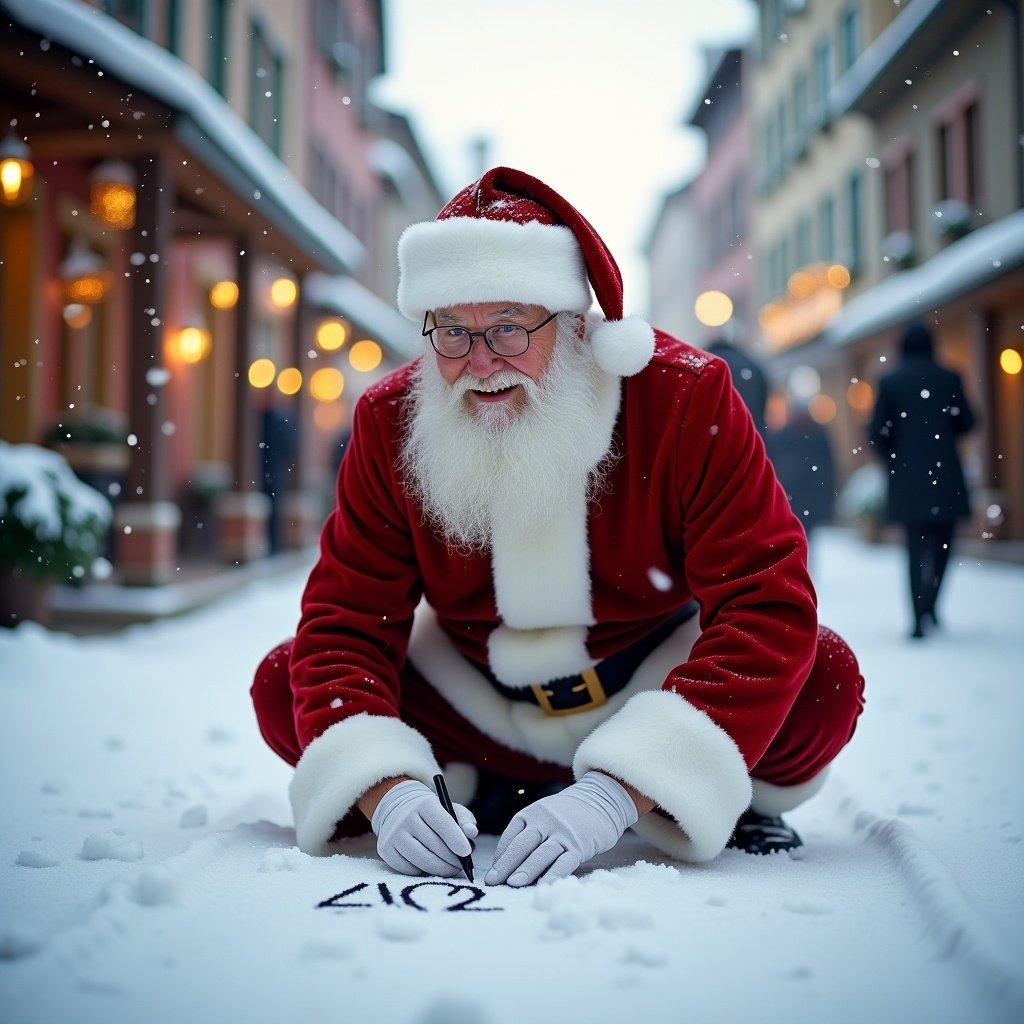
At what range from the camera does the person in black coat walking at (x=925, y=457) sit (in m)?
Result: 6.31

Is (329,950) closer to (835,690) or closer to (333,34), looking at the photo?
(835,690)

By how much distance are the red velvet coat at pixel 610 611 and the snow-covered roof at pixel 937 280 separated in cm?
866

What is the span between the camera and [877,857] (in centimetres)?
218

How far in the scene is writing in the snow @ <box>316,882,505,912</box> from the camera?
1.75 meters

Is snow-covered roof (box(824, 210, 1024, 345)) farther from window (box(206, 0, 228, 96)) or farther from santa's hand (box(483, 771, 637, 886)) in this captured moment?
santa's hand (box(483, 771, 637, 886))

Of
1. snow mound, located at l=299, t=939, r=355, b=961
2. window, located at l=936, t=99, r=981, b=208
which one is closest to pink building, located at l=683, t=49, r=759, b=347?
window, located at l=936, t=99, r=981, b=208

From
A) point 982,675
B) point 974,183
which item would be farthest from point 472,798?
point 974,183

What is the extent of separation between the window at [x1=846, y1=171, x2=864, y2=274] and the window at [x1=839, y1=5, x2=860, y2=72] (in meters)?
1.82

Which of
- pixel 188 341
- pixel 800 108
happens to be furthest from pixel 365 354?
pixel 800 108

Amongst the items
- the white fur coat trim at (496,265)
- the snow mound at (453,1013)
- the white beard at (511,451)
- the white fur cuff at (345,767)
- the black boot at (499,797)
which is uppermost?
the white fur coat trim at (496,265)

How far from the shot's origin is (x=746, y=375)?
237 inches

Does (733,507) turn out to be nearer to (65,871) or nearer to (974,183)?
(65,871)

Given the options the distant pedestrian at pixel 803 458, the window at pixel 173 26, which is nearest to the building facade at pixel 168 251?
the window at pixel 173 26

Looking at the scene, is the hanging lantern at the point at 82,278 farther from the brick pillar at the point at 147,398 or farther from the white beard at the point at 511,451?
the white beard at the point at 511,451
